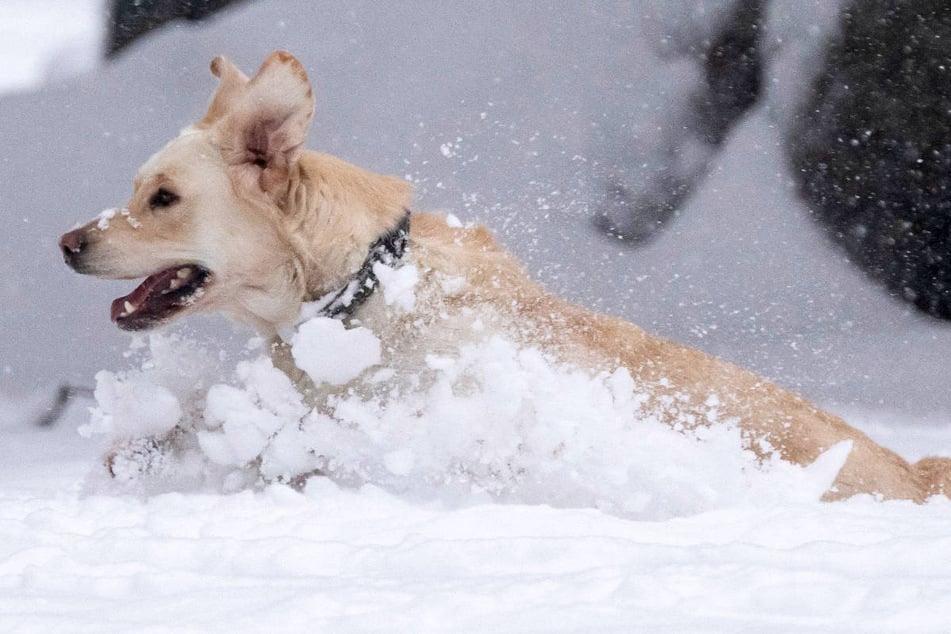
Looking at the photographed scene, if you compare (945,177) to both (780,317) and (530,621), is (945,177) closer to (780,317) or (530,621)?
(780,317)

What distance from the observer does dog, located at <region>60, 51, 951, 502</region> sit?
301 cm

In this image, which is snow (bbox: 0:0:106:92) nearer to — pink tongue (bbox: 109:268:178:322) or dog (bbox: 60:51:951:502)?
dog (bbox: 60:51:951:502)

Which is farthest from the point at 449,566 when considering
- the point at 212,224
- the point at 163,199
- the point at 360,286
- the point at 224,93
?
the point at 224,93

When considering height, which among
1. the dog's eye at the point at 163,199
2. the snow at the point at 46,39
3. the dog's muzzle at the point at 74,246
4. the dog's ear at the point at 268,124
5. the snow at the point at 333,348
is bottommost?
the snow at the point at 333,348

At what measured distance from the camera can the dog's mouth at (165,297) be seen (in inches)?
119

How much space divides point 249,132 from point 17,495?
4.20ft

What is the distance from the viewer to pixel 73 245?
9.84 feet

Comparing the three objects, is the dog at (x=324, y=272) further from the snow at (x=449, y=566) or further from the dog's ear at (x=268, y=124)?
the snow at (x=449, y=566)

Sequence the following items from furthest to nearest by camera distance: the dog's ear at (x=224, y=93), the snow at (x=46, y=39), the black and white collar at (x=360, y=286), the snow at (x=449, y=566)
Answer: the snow at (x=46, y=39) < the dog's ear at (x=224, y=93) < the black and white collar at (x=360, y=286) < the snow at (x=449, y=566)

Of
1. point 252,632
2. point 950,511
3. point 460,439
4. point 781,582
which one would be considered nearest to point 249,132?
point 460,439

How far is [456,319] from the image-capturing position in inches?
123

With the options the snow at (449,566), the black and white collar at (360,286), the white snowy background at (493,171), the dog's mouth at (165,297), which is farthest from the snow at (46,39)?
the snow at (449,566)

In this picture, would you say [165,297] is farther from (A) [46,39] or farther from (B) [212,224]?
(A) [46,39]

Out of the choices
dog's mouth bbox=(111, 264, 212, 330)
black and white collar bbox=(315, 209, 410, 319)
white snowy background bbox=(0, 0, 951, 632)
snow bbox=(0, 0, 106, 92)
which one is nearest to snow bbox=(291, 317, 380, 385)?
black and white collar bbox=(315, 209, 410, 319)
